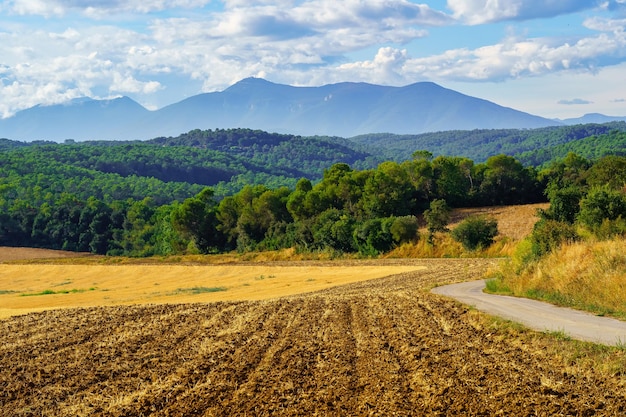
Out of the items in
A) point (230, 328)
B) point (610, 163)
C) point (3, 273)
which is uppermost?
point (610, 163)

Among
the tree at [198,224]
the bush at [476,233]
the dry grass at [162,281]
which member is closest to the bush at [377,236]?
the dry grass at [162,281]

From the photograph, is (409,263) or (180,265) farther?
(180,265)

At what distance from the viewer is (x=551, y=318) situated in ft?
58.6

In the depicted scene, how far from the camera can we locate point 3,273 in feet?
258

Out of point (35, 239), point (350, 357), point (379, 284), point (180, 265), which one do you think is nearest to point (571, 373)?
point (350, 357)

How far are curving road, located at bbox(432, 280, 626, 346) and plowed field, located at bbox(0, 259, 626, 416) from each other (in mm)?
969

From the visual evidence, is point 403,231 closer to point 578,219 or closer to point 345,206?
point 345,206

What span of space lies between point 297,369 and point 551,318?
810 centimetres

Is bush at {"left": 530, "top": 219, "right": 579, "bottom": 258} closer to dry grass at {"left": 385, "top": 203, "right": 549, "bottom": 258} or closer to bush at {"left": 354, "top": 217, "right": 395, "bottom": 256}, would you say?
dry grass at {"left": 385, "top": 203, "right": 549, "bottom": 258}

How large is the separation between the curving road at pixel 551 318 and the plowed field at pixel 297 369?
969 mm

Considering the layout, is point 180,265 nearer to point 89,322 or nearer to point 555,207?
point 555,207

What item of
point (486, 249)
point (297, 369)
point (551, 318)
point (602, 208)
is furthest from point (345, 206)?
point (297, 369)

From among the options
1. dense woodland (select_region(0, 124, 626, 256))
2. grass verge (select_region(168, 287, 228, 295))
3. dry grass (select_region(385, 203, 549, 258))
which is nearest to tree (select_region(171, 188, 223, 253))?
dense woodland (select_region(0, 124, 626, 256))

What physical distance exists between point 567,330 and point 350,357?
525 cm
